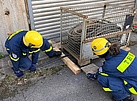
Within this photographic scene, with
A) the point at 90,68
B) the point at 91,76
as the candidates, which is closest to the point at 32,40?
the point at 91,76

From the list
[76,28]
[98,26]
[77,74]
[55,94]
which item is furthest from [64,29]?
[55,94]

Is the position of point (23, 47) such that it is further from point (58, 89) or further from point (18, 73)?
point (58, 89)

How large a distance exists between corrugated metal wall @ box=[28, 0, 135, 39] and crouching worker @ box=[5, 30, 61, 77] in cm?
94

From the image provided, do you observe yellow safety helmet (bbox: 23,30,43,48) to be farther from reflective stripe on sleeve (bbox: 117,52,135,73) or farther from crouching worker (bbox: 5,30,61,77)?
reflective stripe on sleeve (bbox: 117,52,135,73)

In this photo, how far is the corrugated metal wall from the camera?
3.76 meters

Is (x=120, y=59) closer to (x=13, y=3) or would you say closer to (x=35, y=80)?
(x=35, y=80)

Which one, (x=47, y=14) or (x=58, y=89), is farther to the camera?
(x=47, y=14)

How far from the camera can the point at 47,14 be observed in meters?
3.96

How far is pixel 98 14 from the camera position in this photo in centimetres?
480

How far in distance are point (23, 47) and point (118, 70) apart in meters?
1.71

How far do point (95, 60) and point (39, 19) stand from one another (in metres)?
1.78

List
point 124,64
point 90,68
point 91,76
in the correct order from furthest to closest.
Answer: point 90,68, point 91,76, point 124,64

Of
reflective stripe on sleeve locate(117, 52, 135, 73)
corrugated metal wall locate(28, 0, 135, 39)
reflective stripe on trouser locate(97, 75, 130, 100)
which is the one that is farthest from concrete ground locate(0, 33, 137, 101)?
corrugated metal wall locate(28, 0, 135, 39)

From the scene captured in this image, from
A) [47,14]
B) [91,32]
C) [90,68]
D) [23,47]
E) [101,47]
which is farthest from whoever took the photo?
[47,14]
